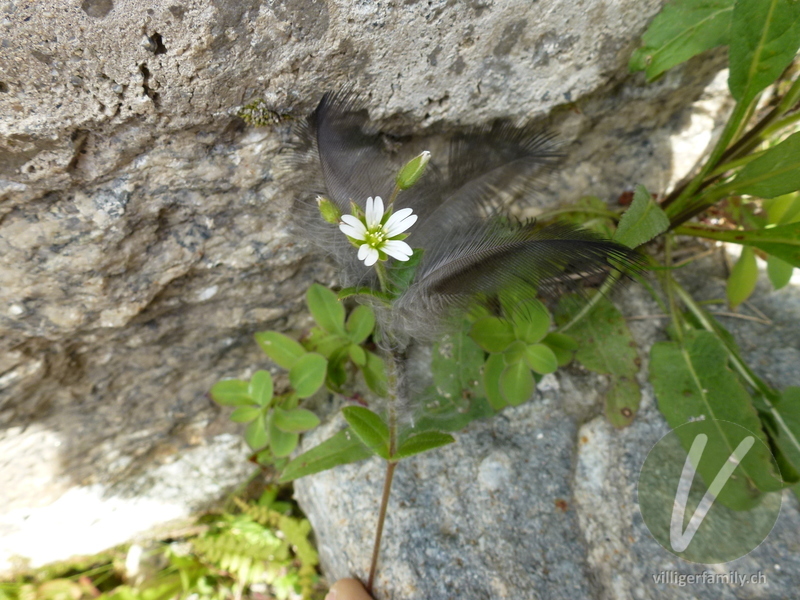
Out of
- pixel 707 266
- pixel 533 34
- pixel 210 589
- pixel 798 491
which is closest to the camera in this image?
pixel 533 34

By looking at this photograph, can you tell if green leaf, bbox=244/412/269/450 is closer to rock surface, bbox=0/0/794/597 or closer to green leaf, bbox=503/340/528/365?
rock surface, bbox=0/0/794/597

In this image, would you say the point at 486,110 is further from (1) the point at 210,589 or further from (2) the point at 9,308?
(1) the point at 210,589

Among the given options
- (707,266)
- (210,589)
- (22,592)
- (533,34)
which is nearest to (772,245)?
(707,266)

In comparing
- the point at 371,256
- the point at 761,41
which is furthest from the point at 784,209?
the point at 371,256

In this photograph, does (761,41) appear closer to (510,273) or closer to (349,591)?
(510,273)

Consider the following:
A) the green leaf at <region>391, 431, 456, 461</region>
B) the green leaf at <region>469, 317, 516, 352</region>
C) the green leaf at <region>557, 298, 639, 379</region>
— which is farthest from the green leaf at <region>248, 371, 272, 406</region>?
the green leaf at <region>557, 298, 639, 379</region>

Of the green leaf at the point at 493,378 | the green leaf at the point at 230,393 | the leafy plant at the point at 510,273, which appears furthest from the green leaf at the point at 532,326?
the green leaf at the point at 230,393
